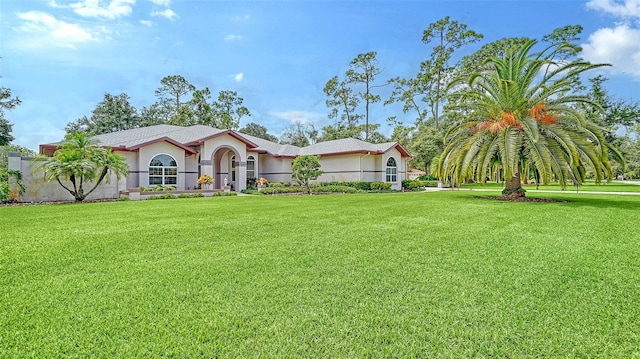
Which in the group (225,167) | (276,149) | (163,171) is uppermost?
(276,149)

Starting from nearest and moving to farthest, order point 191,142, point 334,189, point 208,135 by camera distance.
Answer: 1. point 191,142
2. point 334,189
3. point 208,135

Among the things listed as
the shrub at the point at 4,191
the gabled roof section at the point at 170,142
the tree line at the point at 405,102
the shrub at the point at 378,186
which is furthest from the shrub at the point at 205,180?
the tree line at the point at 405,102

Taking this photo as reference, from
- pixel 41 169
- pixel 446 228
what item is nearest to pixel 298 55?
pixel 41 169

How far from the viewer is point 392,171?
2709 cm

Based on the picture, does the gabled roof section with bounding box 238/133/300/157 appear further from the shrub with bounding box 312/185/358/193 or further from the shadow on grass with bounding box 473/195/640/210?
the shadow on grass with bounding box 473/195/640/210

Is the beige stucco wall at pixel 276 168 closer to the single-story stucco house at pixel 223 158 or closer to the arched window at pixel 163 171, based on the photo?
the single-story stucco house at pixel 223 158

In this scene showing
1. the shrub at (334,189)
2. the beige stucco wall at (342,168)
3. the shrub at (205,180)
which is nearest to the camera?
the shrub at (205,180)

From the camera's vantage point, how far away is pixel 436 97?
127 feet

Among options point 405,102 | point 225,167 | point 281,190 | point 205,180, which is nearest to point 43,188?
point 205,180

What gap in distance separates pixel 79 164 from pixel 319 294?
49.1 feet

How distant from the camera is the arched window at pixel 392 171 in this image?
87.9ft

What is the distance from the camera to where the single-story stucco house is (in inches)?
761

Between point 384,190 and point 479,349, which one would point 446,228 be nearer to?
point 479,349

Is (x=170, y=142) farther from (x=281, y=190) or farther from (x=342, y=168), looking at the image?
(x=342, y=168)
